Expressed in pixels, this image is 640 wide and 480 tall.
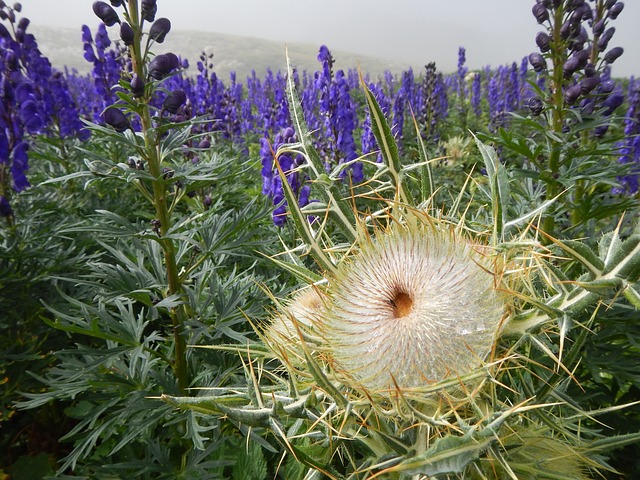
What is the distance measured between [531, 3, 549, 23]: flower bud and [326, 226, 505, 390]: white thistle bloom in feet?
6.78

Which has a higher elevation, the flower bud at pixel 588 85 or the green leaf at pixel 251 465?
the flower bud at pixel 588 85

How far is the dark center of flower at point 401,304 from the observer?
2.02 feet

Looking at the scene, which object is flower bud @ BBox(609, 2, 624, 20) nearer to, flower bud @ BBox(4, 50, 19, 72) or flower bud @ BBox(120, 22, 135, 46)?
flower bud @ BBox(120, 22, 135, 46)

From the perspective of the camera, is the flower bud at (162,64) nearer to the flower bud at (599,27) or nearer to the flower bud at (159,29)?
the flower bud at (159,29)

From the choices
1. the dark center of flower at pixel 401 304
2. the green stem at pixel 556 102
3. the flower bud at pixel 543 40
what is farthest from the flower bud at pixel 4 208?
→ the flower bud at pixel 543 40

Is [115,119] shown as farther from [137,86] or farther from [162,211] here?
[162,211]

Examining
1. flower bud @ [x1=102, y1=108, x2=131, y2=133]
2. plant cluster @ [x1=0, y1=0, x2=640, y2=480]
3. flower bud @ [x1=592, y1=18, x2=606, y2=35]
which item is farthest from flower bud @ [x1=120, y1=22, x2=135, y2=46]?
→ flower bud @ [x1=592, y1=18, x2=606, y2=35]

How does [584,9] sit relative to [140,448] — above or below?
above

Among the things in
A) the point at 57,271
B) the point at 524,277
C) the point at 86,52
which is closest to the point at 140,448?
the point at 57,271

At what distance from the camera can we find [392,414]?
0.58 metres

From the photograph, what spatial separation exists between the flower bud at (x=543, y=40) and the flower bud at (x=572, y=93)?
0.27 m

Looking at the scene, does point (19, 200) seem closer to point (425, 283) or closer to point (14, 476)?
point (14, 476)

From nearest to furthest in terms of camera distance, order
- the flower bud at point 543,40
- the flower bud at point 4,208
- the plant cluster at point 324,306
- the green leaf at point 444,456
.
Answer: the green leaf at point 444,456, the plant cluster at point 324,306, the flower bud at point 4,208, the flower bud at point 543,40

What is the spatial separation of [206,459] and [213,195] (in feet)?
7.50
